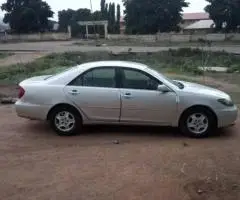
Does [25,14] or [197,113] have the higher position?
[25,14]

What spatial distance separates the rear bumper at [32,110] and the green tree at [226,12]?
170ft

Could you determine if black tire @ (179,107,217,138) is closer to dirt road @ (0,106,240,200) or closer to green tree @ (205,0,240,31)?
dirt road @ (0,106,240,200)

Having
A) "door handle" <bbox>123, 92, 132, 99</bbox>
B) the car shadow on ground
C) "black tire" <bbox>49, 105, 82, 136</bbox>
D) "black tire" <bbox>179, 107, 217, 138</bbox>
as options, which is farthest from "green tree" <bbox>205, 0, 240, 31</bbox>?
"black tire" <bbox>49, 105, 82, 136</bbox>

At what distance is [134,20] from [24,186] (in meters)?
64.9

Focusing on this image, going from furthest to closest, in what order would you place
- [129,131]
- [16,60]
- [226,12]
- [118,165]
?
1. [226,12]
2. [16,60]
3. [129,131]
4. [118,165]

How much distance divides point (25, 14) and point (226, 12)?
115 ft

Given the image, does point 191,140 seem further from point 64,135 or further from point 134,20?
point 134,20

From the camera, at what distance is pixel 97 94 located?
780 cm

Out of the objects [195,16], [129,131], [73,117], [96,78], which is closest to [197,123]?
[129,131]

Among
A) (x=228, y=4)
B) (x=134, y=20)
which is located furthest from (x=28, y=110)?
(x=134, y=20)

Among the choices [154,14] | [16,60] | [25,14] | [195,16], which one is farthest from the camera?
[195,16]

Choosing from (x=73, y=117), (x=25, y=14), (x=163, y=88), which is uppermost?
(x=25, y=14)

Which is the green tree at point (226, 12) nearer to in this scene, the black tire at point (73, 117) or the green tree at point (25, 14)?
the green tree at point (25, 14)

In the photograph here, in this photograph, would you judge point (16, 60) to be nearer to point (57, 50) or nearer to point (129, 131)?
point (57, 50)
